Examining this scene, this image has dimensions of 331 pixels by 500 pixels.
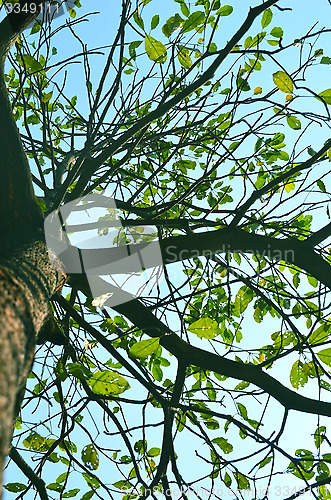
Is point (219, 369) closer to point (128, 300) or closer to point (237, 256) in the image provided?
point (128, 300)

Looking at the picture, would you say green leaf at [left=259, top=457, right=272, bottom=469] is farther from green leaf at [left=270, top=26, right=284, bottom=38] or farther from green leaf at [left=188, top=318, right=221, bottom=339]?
green leaf at [left=270, top=26, right=284, bottom=38]

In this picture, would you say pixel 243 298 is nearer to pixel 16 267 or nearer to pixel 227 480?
pixel 227 480

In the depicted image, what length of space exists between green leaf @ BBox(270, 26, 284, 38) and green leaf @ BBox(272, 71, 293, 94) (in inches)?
16.2

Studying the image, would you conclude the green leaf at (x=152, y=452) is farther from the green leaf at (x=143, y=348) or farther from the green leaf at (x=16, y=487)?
the green leaf at (x=143, y=348)

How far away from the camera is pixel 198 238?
2.09m

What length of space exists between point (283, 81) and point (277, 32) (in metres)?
0.44

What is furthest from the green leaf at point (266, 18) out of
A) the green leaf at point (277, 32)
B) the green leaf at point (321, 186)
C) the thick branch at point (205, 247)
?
the thick branch at point (205, 247)

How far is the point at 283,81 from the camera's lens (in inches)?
82.4

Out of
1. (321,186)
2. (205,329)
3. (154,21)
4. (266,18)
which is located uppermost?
(266,18)

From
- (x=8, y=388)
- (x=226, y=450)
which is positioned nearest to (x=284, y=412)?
(x=226, y=450)

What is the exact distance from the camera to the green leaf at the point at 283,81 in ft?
6.79

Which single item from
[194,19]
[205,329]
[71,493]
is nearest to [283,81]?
[194,19]

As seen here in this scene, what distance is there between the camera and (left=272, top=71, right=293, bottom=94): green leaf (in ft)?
6.79

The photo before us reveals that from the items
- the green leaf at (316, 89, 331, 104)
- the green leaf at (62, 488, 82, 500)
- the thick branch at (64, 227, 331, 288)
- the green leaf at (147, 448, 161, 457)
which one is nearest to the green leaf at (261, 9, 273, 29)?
the green leaf at (316, 89, 331, 104)
